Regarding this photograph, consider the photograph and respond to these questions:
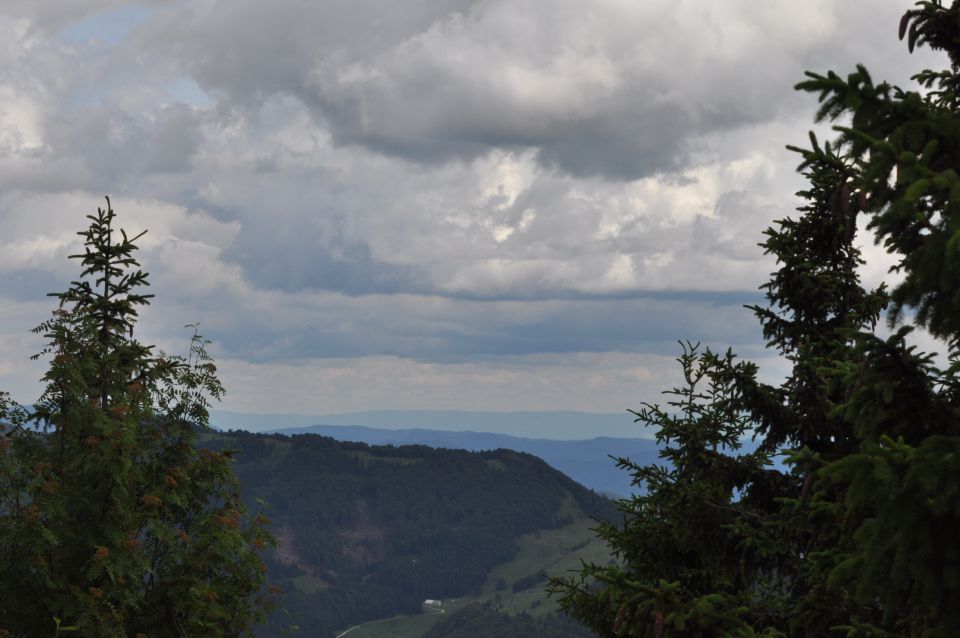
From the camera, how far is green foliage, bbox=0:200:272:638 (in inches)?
638

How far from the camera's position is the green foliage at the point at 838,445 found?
7.23 m

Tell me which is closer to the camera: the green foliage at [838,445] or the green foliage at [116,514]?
the green foliage at [838,445]

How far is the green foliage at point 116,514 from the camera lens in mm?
16203

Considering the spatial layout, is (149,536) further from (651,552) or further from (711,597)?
(711,597)

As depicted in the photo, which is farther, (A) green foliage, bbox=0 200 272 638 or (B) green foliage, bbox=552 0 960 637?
(A) green foliage, bbox=0 200 272 638

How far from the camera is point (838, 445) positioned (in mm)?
17234

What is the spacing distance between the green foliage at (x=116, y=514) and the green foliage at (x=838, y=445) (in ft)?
24.5

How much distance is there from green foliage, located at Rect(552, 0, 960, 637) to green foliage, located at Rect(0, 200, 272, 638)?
24.5 ft

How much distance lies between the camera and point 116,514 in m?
17.4

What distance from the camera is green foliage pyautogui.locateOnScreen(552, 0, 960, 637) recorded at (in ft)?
23.7

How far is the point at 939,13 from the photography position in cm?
1134

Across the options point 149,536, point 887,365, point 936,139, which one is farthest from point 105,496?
point 936,139

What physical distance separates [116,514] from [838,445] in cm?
1406

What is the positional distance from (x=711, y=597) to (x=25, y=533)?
1198cm
